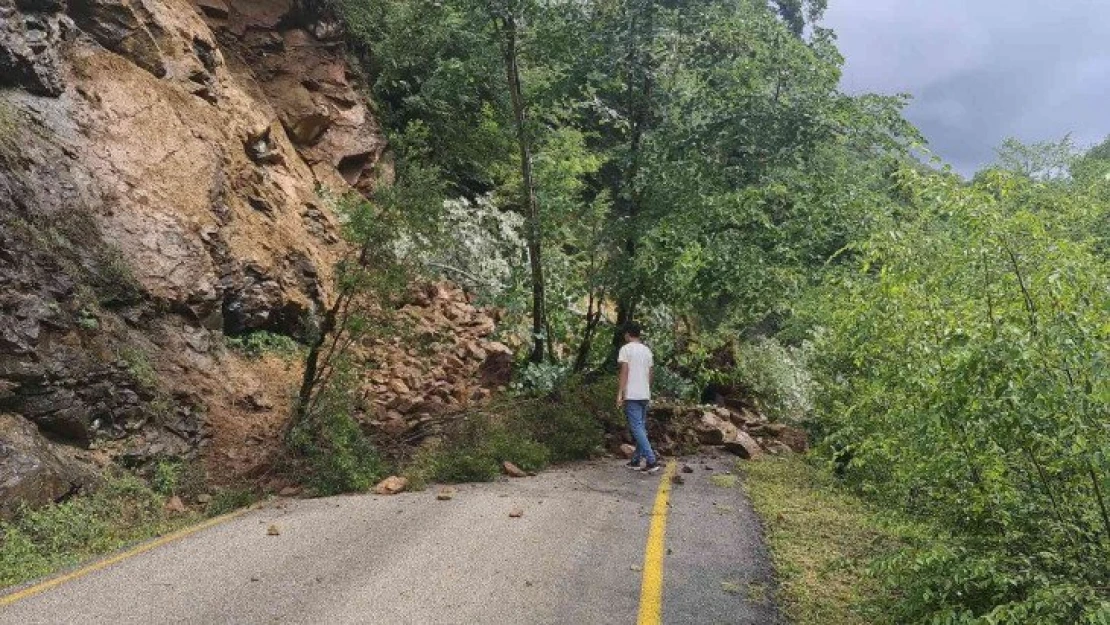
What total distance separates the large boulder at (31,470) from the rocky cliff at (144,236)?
0.07 ft

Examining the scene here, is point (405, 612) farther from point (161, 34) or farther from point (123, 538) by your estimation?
point (161, 34)

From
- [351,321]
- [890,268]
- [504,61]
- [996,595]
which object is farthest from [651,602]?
[504,61]

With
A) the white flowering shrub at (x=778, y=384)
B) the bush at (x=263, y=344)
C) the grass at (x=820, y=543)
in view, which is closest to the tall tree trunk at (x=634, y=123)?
the grass at (x=820, y=543)

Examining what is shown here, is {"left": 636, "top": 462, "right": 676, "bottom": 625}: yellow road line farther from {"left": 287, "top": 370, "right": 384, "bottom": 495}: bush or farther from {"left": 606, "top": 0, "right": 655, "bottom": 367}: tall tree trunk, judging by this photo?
{"left": 606, "top": 0, "right": 655, "bottom": 367}: tall tree trunk

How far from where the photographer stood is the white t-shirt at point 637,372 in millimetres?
10758

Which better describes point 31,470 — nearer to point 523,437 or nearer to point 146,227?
point 146,227

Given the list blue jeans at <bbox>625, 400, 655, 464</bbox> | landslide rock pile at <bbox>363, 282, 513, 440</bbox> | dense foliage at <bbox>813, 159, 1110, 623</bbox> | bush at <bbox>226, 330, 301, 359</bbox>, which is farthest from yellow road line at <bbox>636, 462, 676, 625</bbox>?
bush at <bbox>226, 330, 301, 359</bbox>

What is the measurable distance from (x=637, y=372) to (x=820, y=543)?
4.20 m

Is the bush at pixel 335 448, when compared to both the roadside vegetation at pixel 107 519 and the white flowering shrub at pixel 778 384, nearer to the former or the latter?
the roadside vegetation at pixel 107 519

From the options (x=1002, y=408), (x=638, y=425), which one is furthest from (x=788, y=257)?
(x=1002, y=408)

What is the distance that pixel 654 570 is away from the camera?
599 cm

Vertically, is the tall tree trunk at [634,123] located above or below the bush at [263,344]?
above

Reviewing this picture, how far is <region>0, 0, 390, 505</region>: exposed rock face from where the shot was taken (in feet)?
28.3

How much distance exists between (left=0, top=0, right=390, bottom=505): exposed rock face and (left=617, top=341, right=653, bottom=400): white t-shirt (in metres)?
4.97
